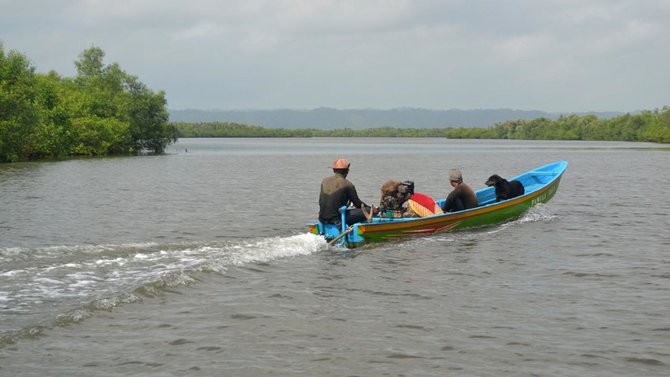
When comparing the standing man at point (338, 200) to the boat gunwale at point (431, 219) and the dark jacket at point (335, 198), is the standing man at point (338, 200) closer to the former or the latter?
the dark jacket at point (335, 198)

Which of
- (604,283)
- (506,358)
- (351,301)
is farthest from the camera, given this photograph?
(604,283)

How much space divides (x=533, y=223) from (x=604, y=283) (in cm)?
899

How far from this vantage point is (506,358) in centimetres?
902

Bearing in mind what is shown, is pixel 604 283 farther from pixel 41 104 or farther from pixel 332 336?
pixel 41 104

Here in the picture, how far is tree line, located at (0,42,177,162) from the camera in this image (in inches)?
2210

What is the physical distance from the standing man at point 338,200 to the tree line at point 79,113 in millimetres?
43098

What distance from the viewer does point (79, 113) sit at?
76562mm

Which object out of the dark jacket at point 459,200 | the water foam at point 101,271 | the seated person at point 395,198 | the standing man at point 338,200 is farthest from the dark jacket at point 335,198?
the dark jacket at point 459,200

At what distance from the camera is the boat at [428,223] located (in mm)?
17125

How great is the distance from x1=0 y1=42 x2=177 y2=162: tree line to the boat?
141 ft

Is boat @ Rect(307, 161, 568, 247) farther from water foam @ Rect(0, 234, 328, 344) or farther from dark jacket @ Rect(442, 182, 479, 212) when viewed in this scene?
water foam @ Rect(0, 234, 328, 344)

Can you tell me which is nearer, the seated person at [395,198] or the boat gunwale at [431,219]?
the boat gunwale at [431,219]

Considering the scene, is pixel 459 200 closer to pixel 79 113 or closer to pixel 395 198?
pixel 395 198

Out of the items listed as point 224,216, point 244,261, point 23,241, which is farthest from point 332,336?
point 224,216
